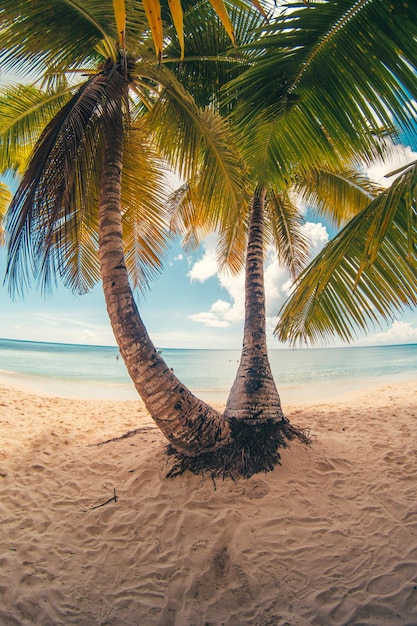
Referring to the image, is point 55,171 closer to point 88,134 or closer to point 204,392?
point 88,134

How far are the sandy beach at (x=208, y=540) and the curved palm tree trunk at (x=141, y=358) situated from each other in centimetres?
52

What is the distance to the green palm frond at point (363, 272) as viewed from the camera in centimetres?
Answer: 214

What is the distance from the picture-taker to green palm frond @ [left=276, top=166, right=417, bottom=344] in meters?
2.14

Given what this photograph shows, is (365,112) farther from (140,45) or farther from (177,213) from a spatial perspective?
(177,213)

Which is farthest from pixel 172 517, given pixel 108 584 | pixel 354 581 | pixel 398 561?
pixel 398 561

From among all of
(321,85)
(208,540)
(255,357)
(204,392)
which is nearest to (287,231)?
(255,357)

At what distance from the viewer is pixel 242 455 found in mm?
3695

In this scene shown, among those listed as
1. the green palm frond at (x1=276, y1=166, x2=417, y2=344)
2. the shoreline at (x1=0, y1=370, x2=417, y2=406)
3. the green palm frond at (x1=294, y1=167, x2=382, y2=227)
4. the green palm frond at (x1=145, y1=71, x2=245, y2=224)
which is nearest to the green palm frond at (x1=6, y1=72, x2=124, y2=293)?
the green palm frond at (x1=145, y1=71, x2=245, y2=224)

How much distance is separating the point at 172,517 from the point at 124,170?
179 inches

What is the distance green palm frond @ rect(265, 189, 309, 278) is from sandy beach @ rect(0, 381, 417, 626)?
393 cm

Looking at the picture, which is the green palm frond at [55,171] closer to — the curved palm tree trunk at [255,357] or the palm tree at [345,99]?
the palm tree at [345,99]

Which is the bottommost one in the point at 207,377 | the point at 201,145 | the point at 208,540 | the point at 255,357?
the point at 207,377

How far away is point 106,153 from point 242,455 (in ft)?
13.1

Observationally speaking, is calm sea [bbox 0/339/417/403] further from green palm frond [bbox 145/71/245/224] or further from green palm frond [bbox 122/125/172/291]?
green palm frond [bbox 145/71/245/224]
